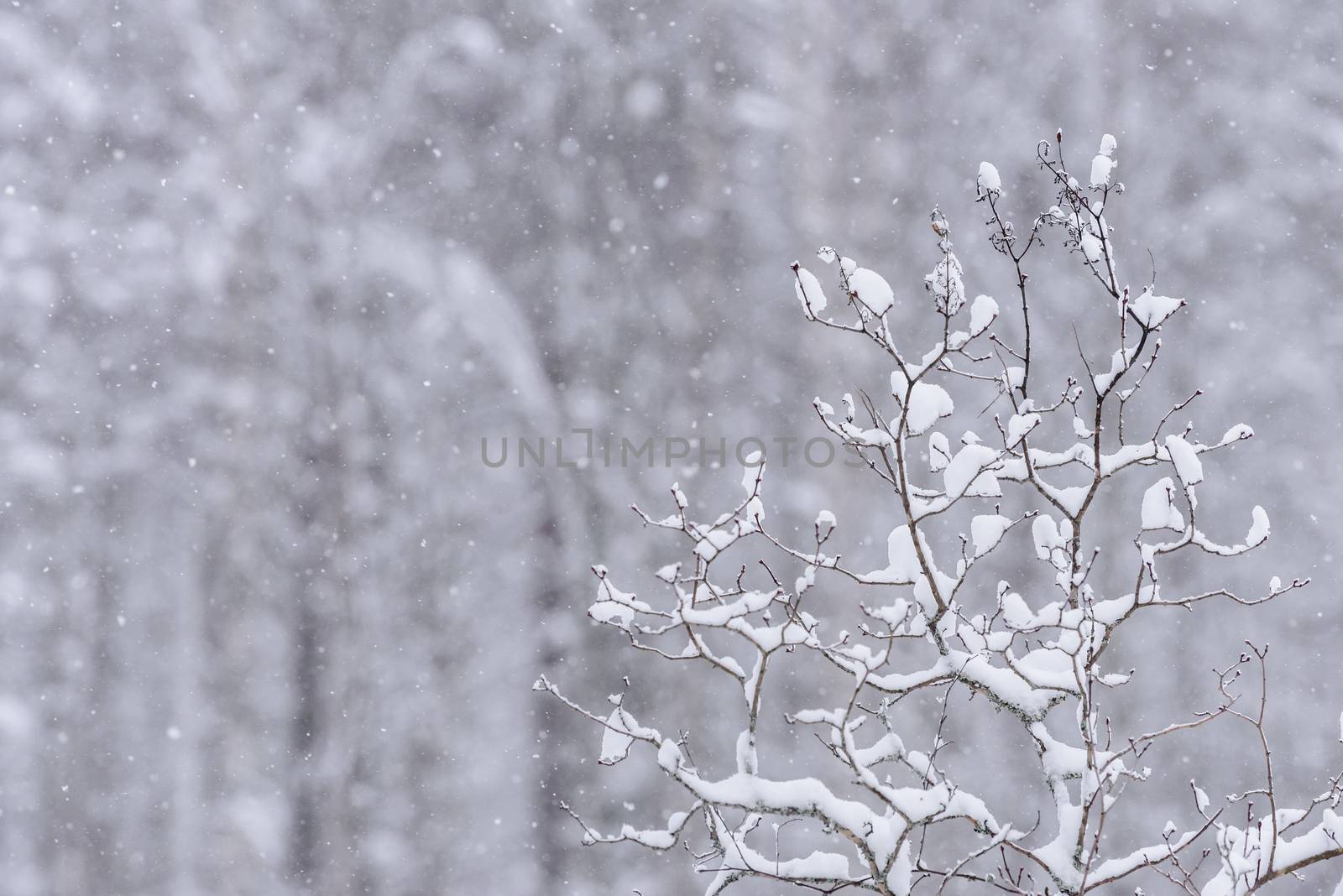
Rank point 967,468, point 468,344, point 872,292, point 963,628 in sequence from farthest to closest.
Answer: point 468,344 < point 963,628 < point 967,468 < point 872,292

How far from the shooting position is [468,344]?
3.22 metres

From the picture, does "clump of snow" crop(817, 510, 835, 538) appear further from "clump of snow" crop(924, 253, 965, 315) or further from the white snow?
the white snow

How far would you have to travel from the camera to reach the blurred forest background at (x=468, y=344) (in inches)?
119

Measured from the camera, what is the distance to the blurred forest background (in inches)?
119

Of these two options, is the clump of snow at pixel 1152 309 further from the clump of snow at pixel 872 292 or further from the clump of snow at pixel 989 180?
the clump of snow at pixel 872 292

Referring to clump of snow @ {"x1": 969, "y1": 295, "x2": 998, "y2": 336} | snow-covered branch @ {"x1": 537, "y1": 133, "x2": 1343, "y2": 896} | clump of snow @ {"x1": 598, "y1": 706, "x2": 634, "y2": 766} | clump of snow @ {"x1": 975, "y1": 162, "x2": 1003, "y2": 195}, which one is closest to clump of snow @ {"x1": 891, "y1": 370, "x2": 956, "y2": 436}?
snow-covered branch @ {"x1": 537, "y1": 133, "x2": 1343, "y2": 896}

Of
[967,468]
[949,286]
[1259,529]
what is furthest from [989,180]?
[1259,529]

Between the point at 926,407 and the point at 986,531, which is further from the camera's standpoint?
the point at 986,531

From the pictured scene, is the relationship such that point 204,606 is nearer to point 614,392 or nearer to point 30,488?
point 30,488

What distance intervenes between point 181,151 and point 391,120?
0.73 metres

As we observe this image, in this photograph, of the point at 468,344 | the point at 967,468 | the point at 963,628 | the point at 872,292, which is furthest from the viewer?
the point at 468,344

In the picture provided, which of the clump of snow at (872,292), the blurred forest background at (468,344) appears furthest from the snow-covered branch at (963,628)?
the blurred forest background at (468,344)

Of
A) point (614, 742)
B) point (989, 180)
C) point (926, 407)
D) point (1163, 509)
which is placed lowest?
point (614, 742)

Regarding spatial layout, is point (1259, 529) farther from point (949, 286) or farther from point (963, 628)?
point (949, 286)
